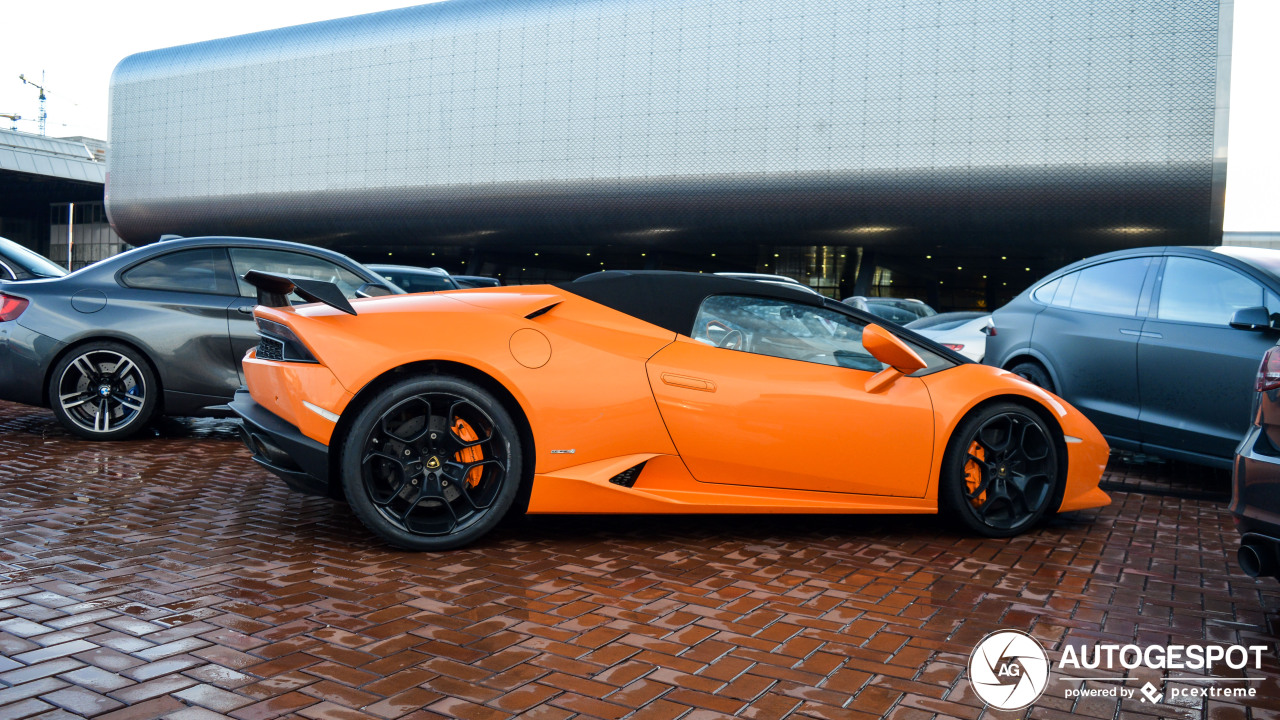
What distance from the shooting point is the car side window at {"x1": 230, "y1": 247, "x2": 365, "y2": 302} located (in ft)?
21.3

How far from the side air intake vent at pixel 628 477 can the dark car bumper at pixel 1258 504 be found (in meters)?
2.19

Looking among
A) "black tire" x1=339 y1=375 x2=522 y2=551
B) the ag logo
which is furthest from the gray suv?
"black tire" x1=339 y1=375 x2=522 y2=551

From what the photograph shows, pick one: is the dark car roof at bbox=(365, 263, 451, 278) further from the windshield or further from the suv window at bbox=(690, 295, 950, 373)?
the suv window at bbox=(690, 295, 950, 373)

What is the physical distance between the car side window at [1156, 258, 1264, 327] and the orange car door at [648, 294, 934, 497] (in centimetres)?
253

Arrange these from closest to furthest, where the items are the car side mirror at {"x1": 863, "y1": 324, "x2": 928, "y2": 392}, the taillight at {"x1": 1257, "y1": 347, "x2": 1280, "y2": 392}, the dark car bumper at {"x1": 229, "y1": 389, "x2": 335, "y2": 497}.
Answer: the taillight at {"x1": 1257, "y1": 347, "x2": 1280, "y2": 392}
the dark car bumper at {"x1": 229, "y1": 389, "x2": 335, "y2": 497}
the car side mirror at {"x1": 863, "y1": 324, "x2": 928, "y2": 392}

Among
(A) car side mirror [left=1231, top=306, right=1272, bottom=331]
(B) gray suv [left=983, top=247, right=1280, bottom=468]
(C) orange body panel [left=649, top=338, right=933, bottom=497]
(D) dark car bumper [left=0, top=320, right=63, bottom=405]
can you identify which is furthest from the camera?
(D) dark car bumper [left=0, top=320, right=63, bottom=405]

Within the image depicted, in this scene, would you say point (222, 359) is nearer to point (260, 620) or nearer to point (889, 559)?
point (260, 620)

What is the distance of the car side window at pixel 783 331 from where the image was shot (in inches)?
162

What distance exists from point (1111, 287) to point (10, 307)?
7707mm

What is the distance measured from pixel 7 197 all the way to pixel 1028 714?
8040 centimetres

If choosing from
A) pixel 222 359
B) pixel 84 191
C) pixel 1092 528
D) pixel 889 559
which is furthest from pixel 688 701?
pixel 84 191

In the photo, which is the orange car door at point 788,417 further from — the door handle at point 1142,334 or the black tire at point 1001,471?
the door handle at point 1142,334

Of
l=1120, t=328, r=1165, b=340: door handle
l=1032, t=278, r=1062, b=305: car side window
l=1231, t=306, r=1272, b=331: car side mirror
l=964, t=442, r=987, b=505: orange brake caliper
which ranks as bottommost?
l=964, t=442, r=987, b=505: orange brake caliper

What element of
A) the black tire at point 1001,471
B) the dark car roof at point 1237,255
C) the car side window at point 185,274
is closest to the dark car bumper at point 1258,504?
the black tire at point 1001,471
